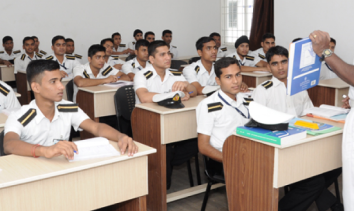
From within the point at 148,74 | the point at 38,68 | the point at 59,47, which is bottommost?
the point at 148,74

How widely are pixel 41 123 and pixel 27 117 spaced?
9 centimetres

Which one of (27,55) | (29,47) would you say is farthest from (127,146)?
(29,47)

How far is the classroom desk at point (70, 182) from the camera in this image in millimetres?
1525

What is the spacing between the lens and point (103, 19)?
322 inches

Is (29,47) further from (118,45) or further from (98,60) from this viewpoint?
(98,60)

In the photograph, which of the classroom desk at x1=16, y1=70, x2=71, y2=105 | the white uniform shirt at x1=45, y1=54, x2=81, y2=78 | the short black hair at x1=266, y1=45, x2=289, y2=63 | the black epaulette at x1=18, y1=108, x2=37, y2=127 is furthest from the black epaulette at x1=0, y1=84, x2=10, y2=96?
the white uniform shirt at x1=45, y1=54, x2=81, y2=78

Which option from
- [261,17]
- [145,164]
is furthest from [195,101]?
[261,17]

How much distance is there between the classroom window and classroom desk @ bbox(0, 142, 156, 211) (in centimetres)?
702

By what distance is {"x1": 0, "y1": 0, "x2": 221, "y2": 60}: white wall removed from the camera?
24.2 feet

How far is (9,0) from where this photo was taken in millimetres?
7207

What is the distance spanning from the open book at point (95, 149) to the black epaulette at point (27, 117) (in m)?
0.35

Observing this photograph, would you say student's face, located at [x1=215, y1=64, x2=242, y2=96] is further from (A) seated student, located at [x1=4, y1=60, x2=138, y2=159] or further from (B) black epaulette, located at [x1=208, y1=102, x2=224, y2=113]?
A: (A) seated student, located at [x1=4, y1=60, x2=138, y2=159]

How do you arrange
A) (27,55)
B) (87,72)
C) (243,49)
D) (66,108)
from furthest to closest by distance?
(27,55), (243,49), (87,72), (66,108)

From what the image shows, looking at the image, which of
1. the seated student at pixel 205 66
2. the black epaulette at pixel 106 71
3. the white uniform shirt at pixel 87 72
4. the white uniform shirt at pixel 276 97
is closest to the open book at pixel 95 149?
the white uniform shirt at pixel 276 97
